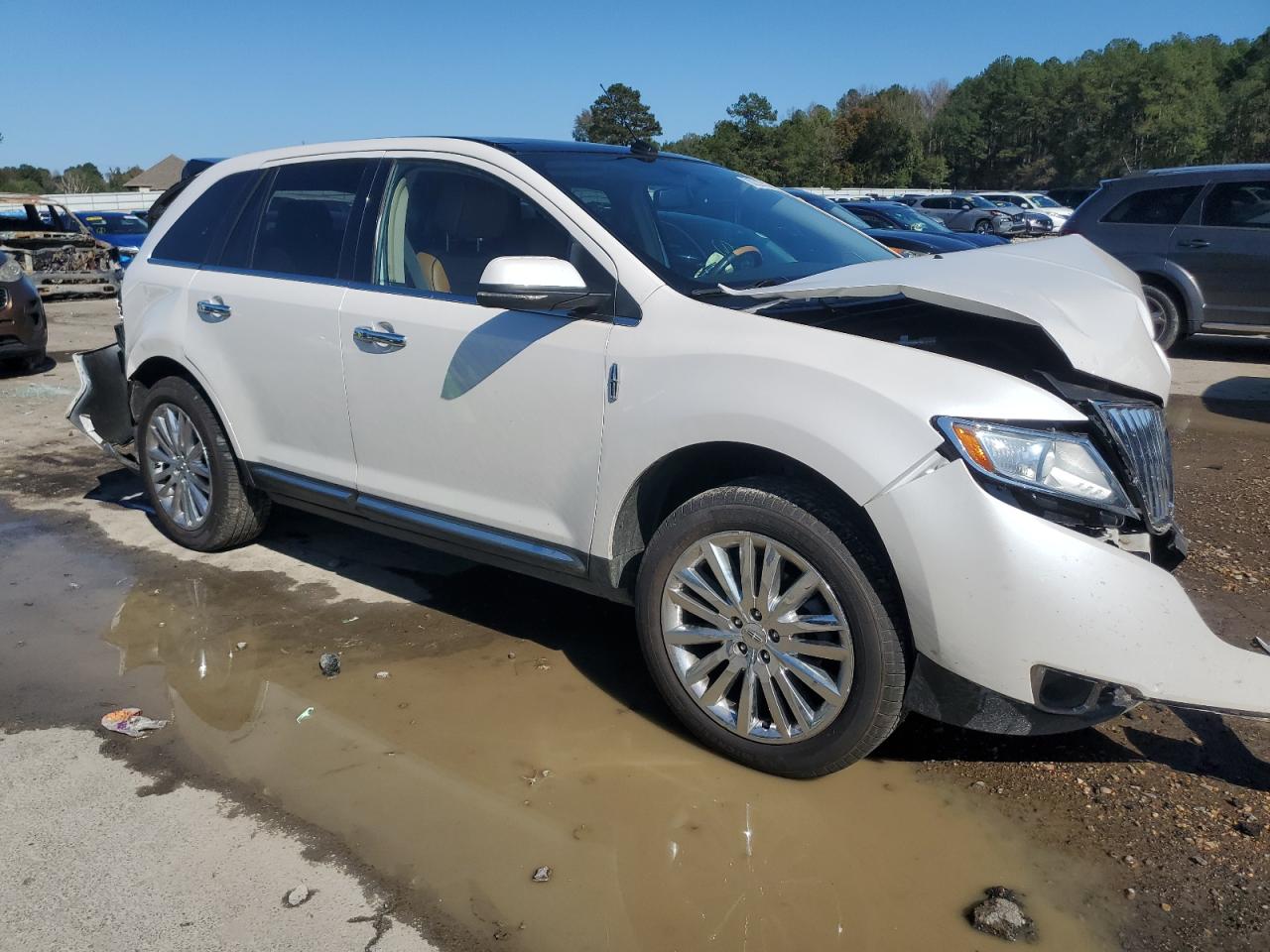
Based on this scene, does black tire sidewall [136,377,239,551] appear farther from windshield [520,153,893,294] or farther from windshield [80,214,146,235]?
windshield [80,214,146,235]

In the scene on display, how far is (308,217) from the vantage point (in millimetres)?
4348

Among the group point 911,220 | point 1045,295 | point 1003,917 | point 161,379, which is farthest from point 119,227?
point 1003,917

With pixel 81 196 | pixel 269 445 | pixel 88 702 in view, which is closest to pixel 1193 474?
pixel 269 445

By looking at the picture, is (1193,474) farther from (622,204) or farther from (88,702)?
(88,702)

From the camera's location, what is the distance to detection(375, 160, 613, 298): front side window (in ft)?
11.9

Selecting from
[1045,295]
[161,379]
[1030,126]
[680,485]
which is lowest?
[680,485]

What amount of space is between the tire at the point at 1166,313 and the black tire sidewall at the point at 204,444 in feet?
29.3

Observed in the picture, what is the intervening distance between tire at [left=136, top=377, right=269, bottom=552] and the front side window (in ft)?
4.48

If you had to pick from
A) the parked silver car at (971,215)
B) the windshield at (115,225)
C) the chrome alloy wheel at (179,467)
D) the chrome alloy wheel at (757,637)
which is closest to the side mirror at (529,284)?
the chrome alloy wheel at (757,637)

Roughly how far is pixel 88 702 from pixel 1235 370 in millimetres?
10026

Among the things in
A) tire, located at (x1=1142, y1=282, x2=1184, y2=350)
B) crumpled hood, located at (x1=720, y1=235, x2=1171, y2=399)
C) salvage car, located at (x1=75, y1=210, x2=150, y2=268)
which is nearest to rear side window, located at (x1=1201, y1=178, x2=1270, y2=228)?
tire, located at (x1=1142, y1=282, x2=1184, y2=350)

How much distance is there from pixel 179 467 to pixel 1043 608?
4059mm

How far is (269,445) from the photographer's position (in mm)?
4469

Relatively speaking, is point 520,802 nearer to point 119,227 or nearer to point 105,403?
point 105,403
